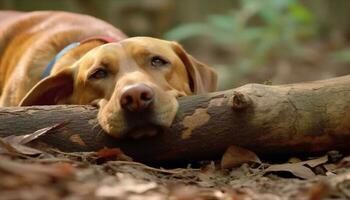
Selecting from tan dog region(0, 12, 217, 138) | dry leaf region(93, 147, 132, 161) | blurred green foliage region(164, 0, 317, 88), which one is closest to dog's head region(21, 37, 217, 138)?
tan dog region(0, 12, 217, 138)

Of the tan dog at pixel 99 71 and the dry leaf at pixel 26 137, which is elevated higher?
the tan dog at pixel 99 71

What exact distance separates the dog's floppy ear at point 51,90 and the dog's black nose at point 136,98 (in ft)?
2.76

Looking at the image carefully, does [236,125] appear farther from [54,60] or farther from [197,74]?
[54,60]

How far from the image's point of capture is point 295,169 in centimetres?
279

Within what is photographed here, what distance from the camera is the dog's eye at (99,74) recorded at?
349cm

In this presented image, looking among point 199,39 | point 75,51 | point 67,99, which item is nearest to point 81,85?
point 67,99

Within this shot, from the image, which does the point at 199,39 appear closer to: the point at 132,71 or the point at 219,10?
the point at 219,10

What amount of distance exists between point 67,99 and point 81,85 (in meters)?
0.22

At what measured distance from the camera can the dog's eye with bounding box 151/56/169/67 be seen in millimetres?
3582

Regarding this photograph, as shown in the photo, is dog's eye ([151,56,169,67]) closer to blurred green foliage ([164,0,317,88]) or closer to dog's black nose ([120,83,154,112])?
dog's black nose ([120,83,154,112])

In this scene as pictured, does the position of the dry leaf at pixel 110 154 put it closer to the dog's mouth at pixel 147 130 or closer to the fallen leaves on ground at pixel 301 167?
the dog's mouth at pixel 147 130

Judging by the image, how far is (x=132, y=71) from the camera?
3.40m

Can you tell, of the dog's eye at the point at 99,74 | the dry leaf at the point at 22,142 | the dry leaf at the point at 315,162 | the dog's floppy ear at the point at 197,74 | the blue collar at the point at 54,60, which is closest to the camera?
the dry leaf at the point at 22,142

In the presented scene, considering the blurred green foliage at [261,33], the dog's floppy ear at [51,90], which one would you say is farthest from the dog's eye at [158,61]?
the blurred green foliage at [261,33]
